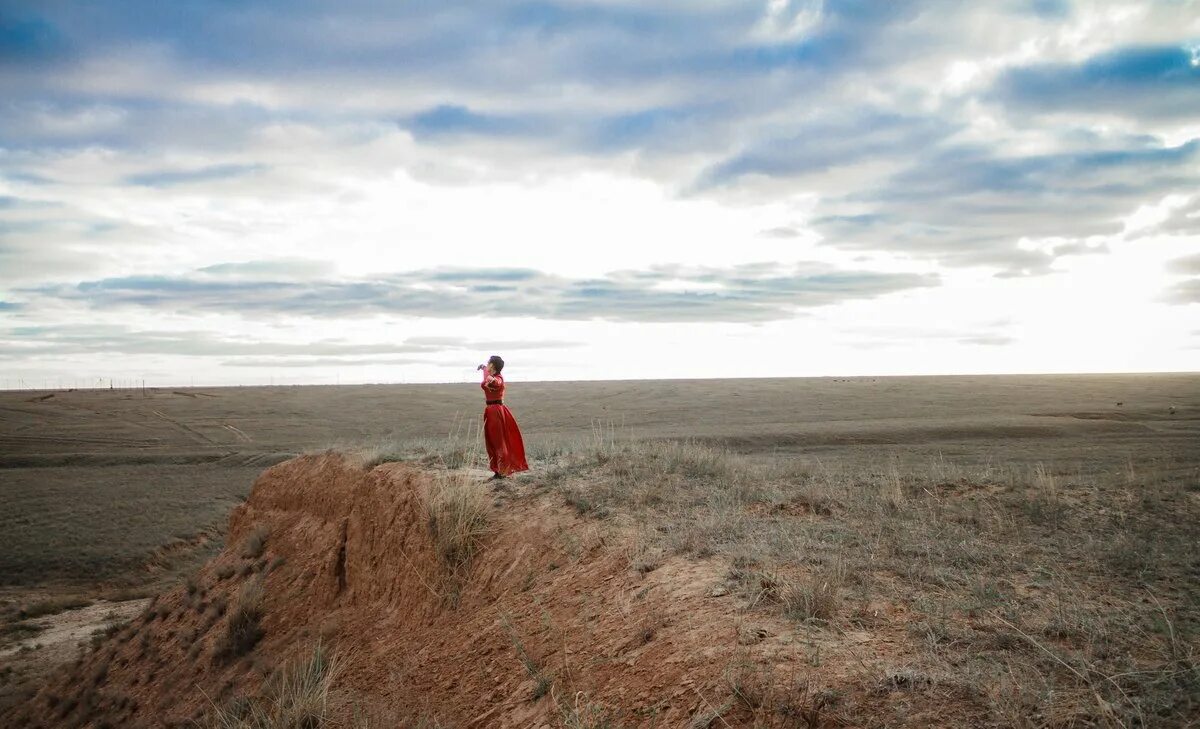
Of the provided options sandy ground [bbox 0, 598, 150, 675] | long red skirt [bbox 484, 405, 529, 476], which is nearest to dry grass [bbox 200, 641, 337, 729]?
long red skirt [bbox 484, 405, 529, 476]

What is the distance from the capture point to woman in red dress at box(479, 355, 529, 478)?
34.4 ft

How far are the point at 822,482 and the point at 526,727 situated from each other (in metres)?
7.17

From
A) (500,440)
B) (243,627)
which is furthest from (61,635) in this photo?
(500,440)

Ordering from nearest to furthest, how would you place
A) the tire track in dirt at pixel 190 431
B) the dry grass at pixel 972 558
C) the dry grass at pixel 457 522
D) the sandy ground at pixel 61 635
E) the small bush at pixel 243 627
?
the dry grass at pixel 972 558 → the dry grass at pixel 457 522 → the small bush at pixel 243 627 → the sandy ground at pixel 61 635 → the tire track in dirt at pixel 190 431

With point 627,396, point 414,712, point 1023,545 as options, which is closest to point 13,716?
point 414,712

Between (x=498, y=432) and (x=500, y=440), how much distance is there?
13 centimetres

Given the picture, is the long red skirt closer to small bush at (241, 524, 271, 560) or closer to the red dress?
the red dress

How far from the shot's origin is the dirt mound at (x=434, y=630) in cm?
467

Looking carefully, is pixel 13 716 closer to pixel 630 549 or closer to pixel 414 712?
pixel 414 712

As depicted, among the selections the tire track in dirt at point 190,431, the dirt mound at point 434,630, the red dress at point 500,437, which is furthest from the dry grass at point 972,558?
the tire track in dirt at point 190,431

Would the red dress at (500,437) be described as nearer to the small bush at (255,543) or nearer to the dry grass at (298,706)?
the dry grass at (298,706)

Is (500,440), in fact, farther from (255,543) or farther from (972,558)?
(255,543)

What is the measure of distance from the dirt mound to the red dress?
78 cm

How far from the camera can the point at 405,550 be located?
985cm
